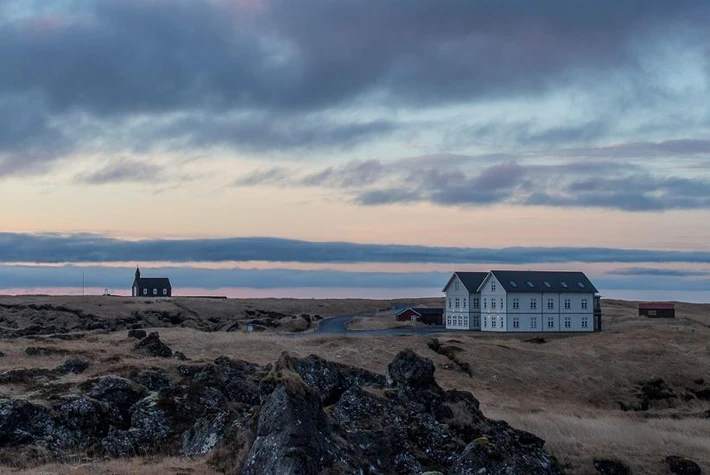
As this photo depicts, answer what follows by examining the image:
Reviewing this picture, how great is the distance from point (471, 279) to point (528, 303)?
10927 mm

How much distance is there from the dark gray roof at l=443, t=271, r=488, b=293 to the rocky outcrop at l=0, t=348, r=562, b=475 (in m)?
87.6

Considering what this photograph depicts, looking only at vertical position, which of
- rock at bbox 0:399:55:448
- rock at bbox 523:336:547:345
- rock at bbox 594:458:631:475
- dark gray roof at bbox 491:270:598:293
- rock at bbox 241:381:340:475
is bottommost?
rock at bbox 523:336:547:345

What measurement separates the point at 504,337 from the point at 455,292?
87.9 feet

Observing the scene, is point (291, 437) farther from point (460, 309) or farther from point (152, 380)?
point (460, 309)

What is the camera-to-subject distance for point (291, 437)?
17844 mm

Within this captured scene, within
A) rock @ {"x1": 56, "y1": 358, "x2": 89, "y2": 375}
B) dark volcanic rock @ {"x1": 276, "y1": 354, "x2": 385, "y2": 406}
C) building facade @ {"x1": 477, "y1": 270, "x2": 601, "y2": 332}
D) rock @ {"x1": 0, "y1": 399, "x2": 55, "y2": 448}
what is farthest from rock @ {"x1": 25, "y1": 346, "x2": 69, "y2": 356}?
building facade @ {"x1": 477, "y1": 270, "x2": 601, "y2": 332}

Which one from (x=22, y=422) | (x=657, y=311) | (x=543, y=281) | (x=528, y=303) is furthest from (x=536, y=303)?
(x=22, y=422)

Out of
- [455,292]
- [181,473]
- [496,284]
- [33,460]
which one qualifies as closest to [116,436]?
[33,460]

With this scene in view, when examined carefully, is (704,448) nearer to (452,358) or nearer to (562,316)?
(452,358)

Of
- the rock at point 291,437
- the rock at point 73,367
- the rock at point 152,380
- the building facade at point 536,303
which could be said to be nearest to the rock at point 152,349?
the rock at point 73,367

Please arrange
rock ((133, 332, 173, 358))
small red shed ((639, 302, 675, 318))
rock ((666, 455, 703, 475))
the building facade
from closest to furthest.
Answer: rock ((666, 455, 703, 475)), rock ((133, 332, 173, 358)), the building facade, small red shed ((639, 302, 675, 318))

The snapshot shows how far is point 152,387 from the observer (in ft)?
98.6

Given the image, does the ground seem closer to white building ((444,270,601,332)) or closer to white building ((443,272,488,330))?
white building ((444,270,601,332))

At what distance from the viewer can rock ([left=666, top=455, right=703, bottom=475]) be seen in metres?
29.3
